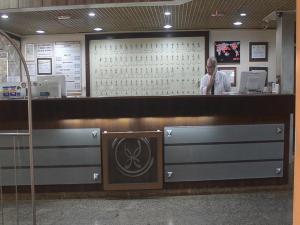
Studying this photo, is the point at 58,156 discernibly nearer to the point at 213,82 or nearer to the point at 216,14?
the point at 213,82

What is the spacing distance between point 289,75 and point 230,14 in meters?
1.60

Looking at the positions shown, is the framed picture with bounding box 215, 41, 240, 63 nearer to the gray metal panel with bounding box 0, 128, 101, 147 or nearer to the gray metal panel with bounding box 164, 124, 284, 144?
the gray metal panel with bounding box 164, 124, 284, 144

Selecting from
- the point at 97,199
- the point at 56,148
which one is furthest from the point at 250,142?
the point at 56,148

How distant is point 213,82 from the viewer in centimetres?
616

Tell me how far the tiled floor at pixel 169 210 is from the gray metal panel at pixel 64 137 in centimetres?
76

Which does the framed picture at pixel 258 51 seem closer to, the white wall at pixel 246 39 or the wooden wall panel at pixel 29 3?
the white wall at pixel 246 39

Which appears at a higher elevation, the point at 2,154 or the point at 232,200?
the point at 2,154

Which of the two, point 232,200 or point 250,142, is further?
point 250,142

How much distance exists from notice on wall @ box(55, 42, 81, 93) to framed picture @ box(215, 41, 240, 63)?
3222 mm

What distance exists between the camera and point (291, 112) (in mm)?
5043

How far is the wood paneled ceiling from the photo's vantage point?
229 inches

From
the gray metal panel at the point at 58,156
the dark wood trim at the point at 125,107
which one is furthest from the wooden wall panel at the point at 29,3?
the gray metal panel at the point at 58,156

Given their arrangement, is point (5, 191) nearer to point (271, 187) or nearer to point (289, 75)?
point (271, 187)

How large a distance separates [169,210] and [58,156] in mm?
1682
